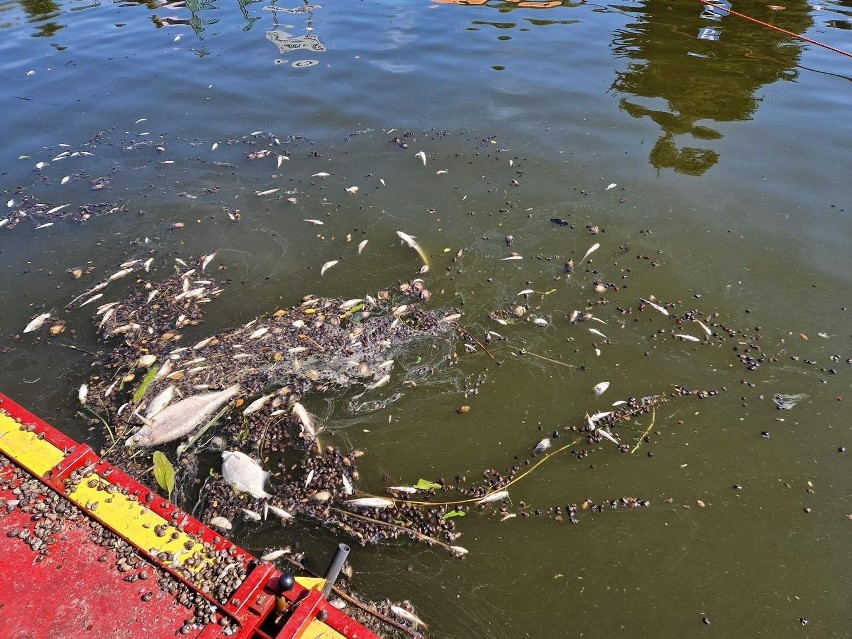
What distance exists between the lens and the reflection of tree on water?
25.4 ft

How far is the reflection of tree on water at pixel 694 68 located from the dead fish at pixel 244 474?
6.41m

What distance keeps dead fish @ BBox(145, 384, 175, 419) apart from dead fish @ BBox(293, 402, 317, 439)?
1.11 m

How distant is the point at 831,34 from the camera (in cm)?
1032

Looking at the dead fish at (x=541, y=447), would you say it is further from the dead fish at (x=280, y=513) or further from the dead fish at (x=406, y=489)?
the dead fish at (x=280, y=513)

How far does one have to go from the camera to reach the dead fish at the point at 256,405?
4.38 meters

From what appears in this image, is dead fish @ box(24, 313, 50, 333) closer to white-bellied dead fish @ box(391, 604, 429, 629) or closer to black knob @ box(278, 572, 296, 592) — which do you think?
black knob @ box(278, 572, 296, 592)

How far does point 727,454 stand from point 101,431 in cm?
516

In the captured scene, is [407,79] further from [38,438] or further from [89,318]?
[38,438]

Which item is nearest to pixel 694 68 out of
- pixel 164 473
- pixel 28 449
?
pixel 164 473

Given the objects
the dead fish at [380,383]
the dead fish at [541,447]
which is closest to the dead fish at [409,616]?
the dead fish at [541,447]

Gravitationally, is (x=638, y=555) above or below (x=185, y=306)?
below

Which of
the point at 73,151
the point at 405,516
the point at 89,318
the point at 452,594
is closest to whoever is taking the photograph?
the point at 452,594

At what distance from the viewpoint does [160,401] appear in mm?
4422

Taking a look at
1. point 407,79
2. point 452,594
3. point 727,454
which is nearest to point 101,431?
point 452,594
